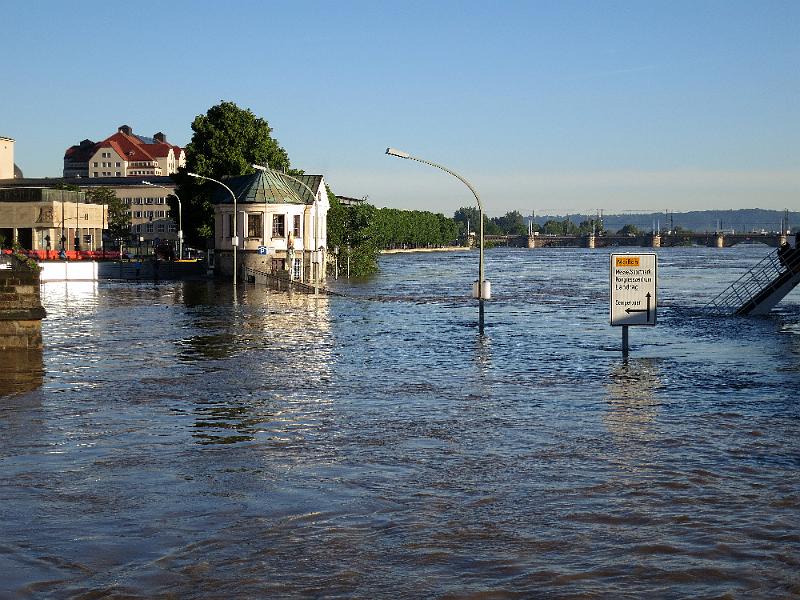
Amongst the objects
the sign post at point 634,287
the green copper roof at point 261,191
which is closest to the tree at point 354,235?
the green copper roof at point 261,191

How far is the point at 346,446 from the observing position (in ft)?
51.6

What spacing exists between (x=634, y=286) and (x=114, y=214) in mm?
161303

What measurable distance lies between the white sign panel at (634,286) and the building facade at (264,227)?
5209 cm

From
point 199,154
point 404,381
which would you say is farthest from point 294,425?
point 199,154

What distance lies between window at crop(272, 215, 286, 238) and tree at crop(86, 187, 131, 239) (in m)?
101

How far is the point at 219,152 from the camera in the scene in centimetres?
9162

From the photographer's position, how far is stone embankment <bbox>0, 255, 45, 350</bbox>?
2689 cm

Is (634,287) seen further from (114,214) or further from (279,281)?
(114,214)

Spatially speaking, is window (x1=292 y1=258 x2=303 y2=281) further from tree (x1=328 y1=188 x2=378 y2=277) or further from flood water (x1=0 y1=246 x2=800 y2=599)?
flood water (x1=0 y1=246 x2=800 y2=599)

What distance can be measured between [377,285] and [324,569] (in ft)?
250

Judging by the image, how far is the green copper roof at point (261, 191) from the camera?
79938 mm

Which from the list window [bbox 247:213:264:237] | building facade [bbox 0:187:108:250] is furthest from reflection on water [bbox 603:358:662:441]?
building facade [bbox 0:187:108:250]

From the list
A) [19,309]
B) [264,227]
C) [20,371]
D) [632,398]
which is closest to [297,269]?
[264,227]

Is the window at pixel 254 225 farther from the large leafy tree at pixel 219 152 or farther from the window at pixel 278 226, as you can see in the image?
the large leafy tree at pixel 219 152
